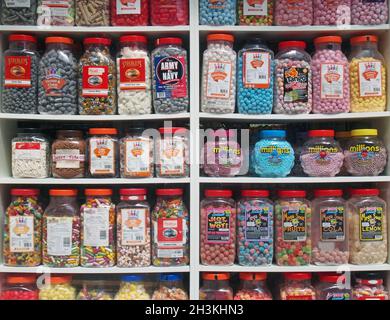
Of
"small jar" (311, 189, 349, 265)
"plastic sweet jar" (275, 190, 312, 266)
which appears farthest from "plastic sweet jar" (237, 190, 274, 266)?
"small jar" (311, 189, 349, 265)

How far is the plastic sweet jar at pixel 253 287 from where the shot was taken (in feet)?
5.37

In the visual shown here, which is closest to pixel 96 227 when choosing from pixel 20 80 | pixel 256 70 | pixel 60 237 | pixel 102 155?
pixel 60 237

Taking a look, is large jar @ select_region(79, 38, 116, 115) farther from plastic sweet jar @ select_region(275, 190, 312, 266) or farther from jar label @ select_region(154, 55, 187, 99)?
plastic sweet jar @ select_region(275, 190, 312, 266)

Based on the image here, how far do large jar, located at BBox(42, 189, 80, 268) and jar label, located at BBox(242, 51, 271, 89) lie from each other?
88 centimetres

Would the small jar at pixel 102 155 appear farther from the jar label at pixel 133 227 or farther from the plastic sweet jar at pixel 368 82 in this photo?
the plastic sweet jar at pixel 368 82

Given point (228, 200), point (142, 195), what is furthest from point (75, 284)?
point (228, 200)

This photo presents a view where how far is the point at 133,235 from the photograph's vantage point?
1623 mm

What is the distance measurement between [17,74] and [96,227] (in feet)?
2.30

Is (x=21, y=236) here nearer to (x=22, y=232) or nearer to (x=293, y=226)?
(x=22, y=232)

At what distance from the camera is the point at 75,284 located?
1695mm

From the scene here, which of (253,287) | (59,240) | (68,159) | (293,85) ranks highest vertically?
(293,85)

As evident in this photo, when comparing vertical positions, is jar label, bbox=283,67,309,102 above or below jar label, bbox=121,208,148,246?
above

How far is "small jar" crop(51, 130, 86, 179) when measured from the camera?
1.64m
